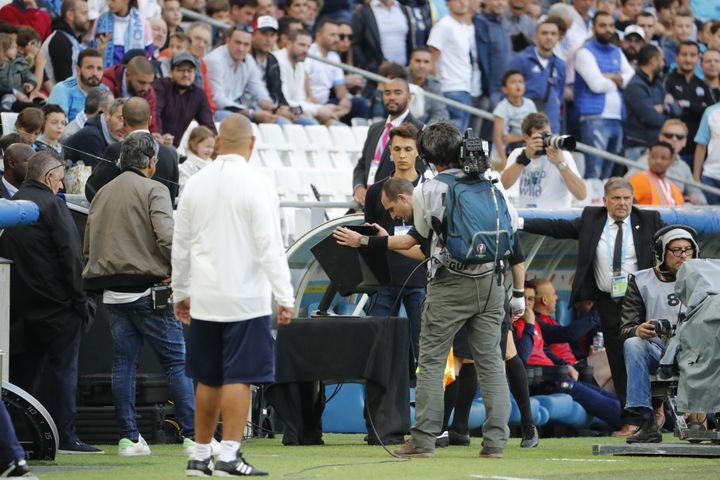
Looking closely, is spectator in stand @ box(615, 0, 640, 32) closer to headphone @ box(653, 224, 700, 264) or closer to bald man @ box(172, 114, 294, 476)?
headphone @ box(653, 224, 700, 264)

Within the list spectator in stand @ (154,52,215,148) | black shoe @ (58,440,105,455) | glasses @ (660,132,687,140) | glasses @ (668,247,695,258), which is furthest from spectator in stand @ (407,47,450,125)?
black shoe @ (58,440,105,455)

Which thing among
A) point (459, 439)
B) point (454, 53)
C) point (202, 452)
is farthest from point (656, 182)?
Answer: point (202, 452)

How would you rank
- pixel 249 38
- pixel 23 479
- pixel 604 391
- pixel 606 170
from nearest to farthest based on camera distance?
1. pixel 23 479
2. pixel 604 391
3. pixel 249 38
4. pixel 606 170

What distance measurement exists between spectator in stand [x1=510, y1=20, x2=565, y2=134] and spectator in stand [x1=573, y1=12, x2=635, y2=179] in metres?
0.46

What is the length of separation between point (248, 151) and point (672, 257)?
12.3 feet

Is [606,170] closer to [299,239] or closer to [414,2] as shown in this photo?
[414,2]

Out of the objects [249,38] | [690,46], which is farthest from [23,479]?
[690,46]

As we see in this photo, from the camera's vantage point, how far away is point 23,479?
24.8 feet

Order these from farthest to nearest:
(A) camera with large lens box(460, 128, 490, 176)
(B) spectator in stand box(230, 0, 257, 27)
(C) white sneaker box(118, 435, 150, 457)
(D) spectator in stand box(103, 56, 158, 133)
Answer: (B) spectator in stand box(230, 0, 257, 27), (D) spectator in stand box(103, 56, 158, 133), (C) white sneaker box(118, 435, 150, 457), (A) camera with large lens box(460, 128, 490, 176)

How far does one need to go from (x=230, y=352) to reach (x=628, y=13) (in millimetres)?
14336

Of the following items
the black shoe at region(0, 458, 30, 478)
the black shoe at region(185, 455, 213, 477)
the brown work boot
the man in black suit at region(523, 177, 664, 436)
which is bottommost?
the brown work boot

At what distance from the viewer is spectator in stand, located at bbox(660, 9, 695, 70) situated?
68.7ft

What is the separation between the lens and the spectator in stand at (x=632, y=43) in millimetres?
19766

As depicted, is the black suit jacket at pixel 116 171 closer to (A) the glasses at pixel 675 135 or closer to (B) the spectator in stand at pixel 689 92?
(A) the glasses at pixel 675 135
